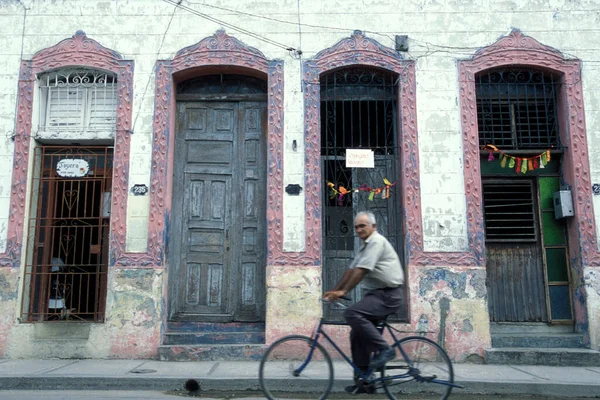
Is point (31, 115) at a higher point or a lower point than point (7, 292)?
higher

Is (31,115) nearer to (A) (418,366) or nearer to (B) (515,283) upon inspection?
(A) (418,366)

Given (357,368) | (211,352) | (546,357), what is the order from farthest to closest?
(211,352)
(546,357)
(357,368)

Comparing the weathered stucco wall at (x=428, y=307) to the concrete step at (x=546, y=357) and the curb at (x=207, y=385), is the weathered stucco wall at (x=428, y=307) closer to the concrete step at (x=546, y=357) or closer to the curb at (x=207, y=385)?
the concrete step at (x=546, y=357)

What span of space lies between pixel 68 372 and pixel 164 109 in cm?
401

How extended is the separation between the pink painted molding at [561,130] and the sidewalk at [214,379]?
2026 mm

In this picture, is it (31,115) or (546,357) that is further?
(31,115)

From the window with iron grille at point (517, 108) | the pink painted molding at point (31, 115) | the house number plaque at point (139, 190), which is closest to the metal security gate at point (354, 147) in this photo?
the window with iron grille at point (517, 108)

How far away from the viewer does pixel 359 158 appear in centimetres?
841

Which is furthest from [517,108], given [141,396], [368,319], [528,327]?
[141,396]

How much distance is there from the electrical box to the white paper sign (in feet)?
9.48

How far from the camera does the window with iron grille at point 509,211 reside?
8.63m

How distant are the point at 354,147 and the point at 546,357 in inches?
164

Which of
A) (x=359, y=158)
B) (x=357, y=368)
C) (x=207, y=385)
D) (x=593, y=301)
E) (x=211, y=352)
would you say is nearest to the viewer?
(x=357, y=368)

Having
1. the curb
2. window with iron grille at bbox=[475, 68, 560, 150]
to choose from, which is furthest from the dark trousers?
window with iron grille at bbox=[475, 68, 560, 150]
